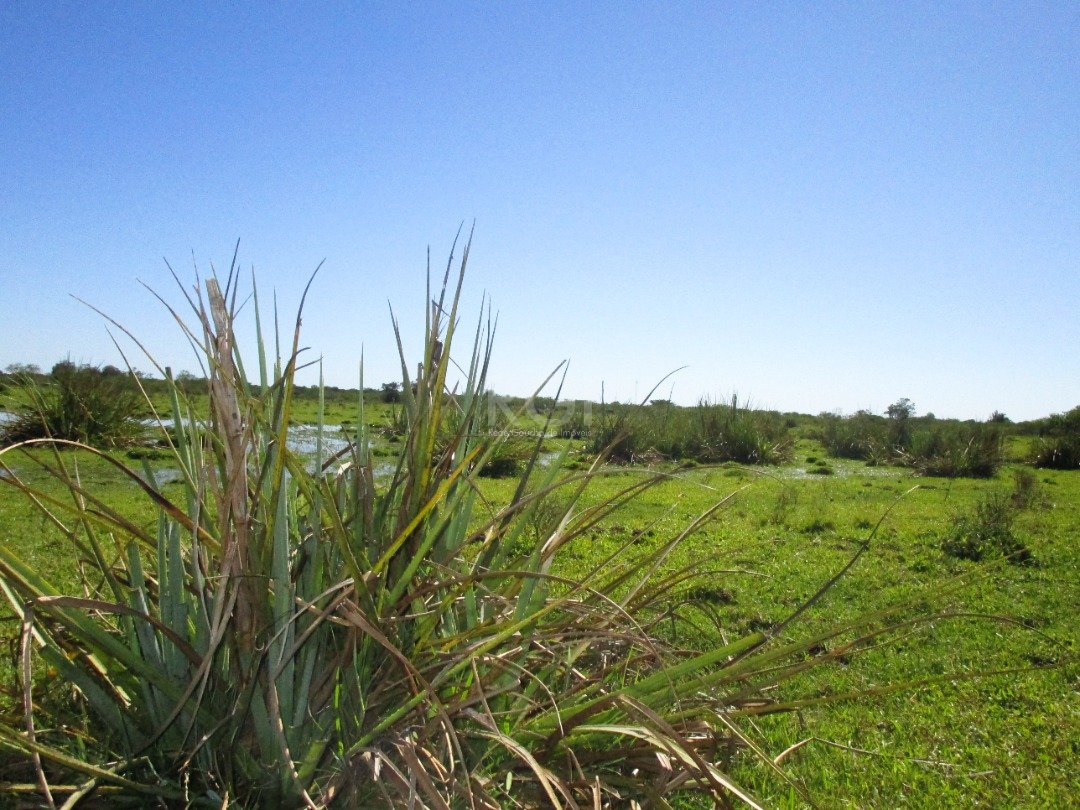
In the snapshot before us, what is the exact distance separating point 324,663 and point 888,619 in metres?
3.56

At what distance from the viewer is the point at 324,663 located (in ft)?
5.47

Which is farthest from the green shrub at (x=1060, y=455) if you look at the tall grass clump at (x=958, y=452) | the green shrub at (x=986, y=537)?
the green shrub at (x=986, y=537)

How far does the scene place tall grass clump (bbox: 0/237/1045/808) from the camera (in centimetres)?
148

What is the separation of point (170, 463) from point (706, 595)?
8129 millimetres

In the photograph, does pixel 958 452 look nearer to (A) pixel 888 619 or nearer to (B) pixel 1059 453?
(B) pixel 1059 453

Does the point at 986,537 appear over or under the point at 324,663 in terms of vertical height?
under

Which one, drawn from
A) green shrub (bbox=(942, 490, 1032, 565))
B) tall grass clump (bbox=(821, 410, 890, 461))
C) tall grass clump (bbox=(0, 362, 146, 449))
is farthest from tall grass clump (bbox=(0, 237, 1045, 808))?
tall grass clump (bbox=(821, 410, 890, 461))

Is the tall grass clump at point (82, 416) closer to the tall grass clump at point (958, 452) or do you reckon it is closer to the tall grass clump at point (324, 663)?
the tall grass clump at point (324, 663)

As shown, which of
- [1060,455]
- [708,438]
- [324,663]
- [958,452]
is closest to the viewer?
[324,663]

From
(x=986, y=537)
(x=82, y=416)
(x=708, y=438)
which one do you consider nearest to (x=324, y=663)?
(x=986, y=537)

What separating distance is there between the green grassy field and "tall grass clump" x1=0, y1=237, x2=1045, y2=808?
37 cm

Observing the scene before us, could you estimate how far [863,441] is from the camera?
16250 millimetres

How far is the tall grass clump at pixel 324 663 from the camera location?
1.48 m

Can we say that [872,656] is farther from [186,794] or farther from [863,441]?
[863,441]
